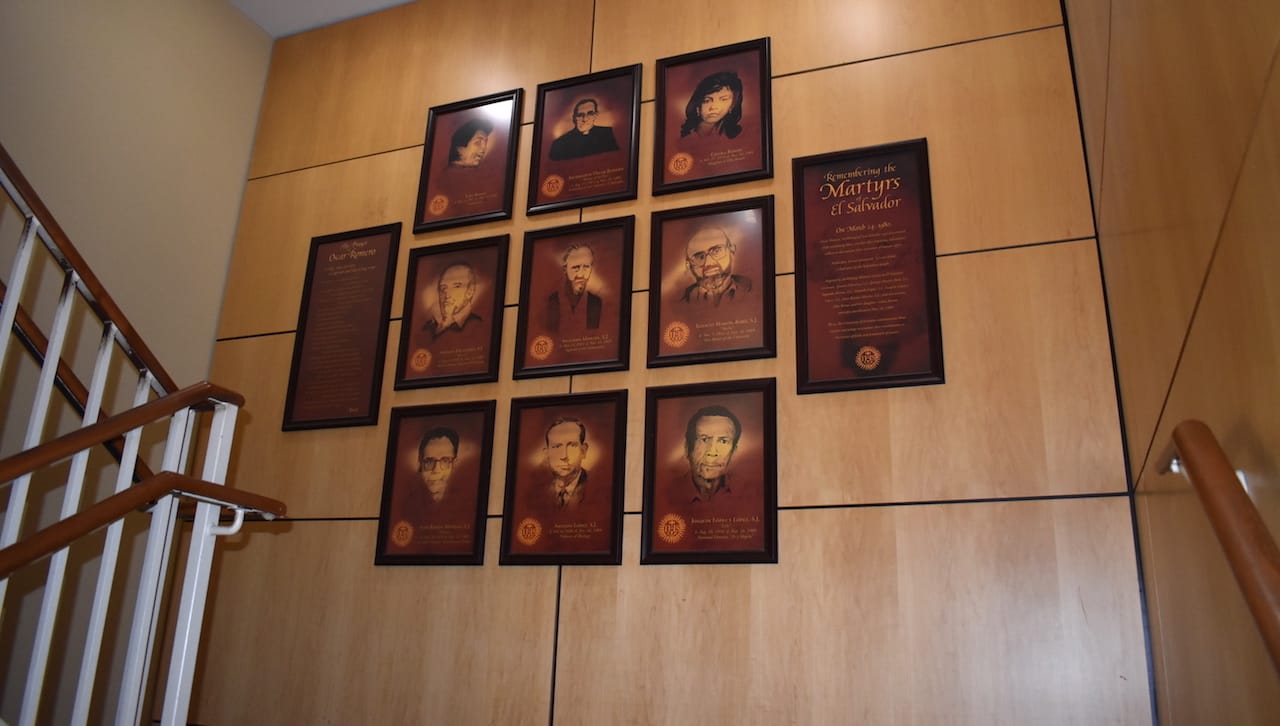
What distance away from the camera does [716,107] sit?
372 centimetres

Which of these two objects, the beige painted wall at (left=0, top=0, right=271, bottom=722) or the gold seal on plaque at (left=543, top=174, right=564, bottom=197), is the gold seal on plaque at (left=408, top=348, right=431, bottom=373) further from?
the beige painted wall at (left=0, top=0, right=271, bottom=722)

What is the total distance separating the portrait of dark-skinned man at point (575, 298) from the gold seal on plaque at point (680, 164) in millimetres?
453

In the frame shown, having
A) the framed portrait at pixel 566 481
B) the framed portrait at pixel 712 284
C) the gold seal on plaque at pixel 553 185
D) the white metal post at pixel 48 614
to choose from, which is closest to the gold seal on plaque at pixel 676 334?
the framed portrait at pixel 712 284

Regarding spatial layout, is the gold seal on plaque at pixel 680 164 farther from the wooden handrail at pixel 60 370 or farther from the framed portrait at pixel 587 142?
the wooden handrail at pixel 60 370

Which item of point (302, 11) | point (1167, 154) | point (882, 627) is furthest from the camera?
point (302, 11)

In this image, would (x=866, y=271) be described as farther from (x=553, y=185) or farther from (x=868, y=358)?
(x=553, y=185)

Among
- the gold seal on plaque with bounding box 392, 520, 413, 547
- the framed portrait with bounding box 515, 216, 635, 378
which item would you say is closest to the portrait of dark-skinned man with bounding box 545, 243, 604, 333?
the framed portrait with bounding box 515, 216, 635, 378

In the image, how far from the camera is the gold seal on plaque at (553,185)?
12.7 ft

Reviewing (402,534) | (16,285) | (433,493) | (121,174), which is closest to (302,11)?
(121,174)

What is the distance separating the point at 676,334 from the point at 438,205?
4.34 feet

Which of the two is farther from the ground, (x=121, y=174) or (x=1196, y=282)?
(x=121, y=174)

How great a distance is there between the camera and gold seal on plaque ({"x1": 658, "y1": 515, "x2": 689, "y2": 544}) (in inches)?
126

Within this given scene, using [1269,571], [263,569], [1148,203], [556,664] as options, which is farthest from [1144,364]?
[263,569]

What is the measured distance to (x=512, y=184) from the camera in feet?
13.0
